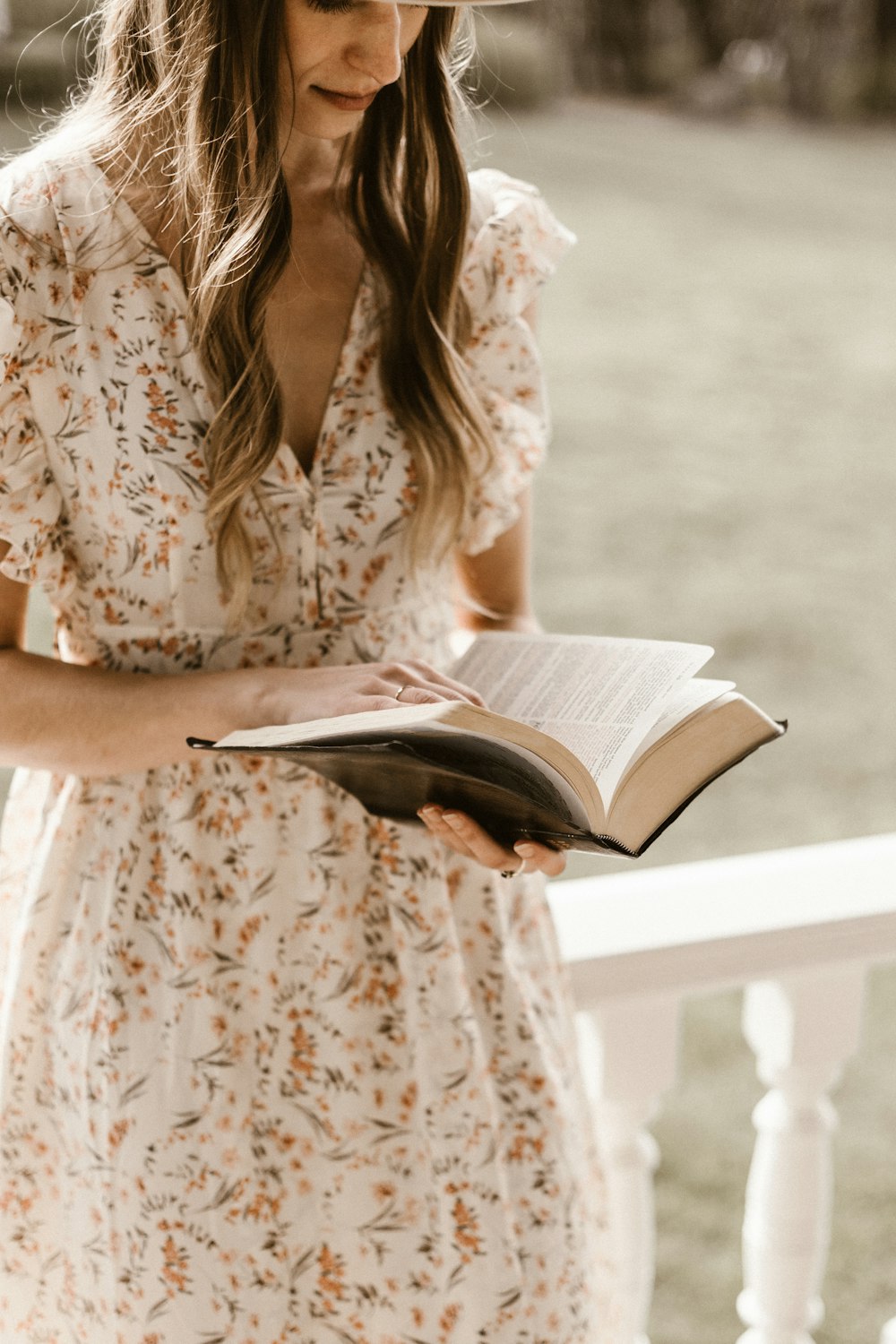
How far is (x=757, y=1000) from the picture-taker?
1.25 m

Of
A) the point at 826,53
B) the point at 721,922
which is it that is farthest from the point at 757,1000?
the point at 826,53

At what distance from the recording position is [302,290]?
38.4 inches

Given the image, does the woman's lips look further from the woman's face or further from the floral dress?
the floral dress

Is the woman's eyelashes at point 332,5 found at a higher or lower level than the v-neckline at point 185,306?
higher

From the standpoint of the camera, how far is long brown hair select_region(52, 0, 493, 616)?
852 millimetres

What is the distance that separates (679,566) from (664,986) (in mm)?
2879

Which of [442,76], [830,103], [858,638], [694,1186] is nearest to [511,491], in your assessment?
[442,76]

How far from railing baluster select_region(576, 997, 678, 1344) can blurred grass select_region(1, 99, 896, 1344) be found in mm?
1098

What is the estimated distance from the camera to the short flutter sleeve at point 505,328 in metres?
1.03

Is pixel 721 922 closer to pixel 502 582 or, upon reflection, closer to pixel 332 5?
pixel 502 582

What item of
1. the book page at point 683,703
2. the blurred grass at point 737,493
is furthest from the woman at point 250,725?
the blurred grass at point 737,493

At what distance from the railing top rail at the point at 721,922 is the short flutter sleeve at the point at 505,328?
13.3 inches

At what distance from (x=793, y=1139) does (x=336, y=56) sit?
0.96 m

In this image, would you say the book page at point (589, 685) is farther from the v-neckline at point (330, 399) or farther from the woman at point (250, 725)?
the v-neckline at point (330, 399)
